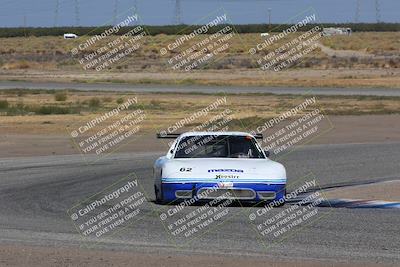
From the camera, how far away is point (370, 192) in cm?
1994

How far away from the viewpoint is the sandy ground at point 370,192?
62.5ft

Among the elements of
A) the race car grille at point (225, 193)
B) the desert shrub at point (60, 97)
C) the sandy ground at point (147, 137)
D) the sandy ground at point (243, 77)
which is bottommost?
the sandy ground at point (243, 77)

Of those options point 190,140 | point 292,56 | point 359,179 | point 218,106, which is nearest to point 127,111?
point 218,106

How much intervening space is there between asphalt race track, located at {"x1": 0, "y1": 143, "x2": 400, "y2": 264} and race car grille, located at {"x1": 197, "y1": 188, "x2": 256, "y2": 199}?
216 millimetres

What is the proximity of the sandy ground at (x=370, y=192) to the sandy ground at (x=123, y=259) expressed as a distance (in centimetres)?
722

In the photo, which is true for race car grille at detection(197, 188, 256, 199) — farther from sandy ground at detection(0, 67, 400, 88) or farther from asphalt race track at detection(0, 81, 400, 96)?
sandy ground at detection(0, 67, 400, 88)

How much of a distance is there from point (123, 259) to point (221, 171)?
502 cm

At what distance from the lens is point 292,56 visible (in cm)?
9962

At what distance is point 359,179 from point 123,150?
1009 centimetres

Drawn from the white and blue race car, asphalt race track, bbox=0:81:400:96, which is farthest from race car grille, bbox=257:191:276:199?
asphalt race track, bbox=0:81:400:96

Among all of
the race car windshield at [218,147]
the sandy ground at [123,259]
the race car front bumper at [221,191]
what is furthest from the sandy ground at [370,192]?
the sandy ground at [123,259]

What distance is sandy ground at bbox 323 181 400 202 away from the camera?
750 inches

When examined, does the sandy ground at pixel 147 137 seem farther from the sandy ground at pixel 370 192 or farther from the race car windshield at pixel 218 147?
the race car windshield at pixel 218 147

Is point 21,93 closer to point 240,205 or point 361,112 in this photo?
point 361,112
